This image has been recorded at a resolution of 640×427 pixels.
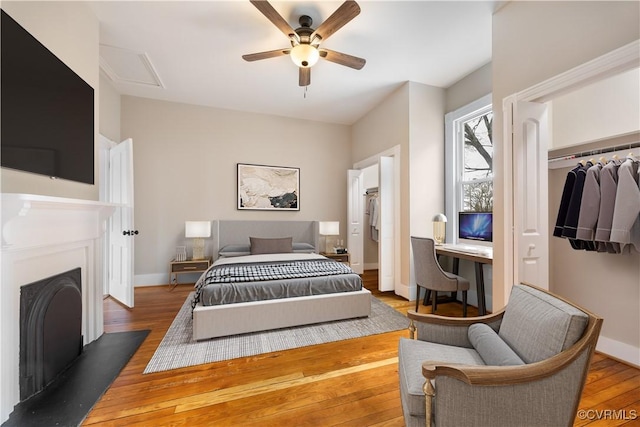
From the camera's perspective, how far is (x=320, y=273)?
287 centimetres

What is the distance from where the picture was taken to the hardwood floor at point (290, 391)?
1.49 metres

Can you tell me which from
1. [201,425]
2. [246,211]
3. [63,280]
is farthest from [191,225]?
[201,425]

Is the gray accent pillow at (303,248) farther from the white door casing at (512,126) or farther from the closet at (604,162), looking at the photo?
the closet at (604,162)

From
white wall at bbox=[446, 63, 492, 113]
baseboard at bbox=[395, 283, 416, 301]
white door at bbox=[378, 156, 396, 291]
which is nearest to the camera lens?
white wall at bbox=[446, 63, 492, 113]

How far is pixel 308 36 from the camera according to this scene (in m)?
2.48

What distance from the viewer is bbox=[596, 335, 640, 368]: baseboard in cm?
194

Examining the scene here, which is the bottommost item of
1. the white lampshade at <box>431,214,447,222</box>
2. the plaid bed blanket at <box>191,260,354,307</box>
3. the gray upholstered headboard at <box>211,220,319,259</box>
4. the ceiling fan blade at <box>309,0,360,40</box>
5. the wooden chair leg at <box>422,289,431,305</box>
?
the wooden chair leg at <box>422,289,431,305</box>

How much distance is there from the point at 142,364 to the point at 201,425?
37.9 inches

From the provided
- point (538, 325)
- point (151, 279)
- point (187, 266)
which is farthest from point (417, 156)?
point (151, 279)

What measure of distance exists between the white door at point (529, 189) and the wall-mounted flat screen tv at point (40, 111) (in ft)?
11.4

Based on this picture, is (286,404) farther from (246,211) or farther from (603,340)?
(246,211)

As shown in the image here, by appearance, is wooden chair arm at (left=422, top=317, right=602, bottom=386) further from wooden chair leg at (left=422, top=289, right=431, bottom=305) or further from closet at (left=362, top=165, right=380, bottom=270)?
closet at (left=362, top=165, right=380, bottom=270)

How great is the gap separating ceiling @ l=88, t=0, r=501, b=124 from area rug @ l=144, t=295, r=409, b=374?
10.2 ft

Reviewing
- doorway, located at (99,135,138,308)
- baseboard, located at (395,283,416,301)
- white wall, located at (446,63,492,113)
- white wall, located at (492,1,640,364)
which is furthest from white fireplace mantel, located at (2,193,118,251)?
white wall, located at (446,63,492,113)
